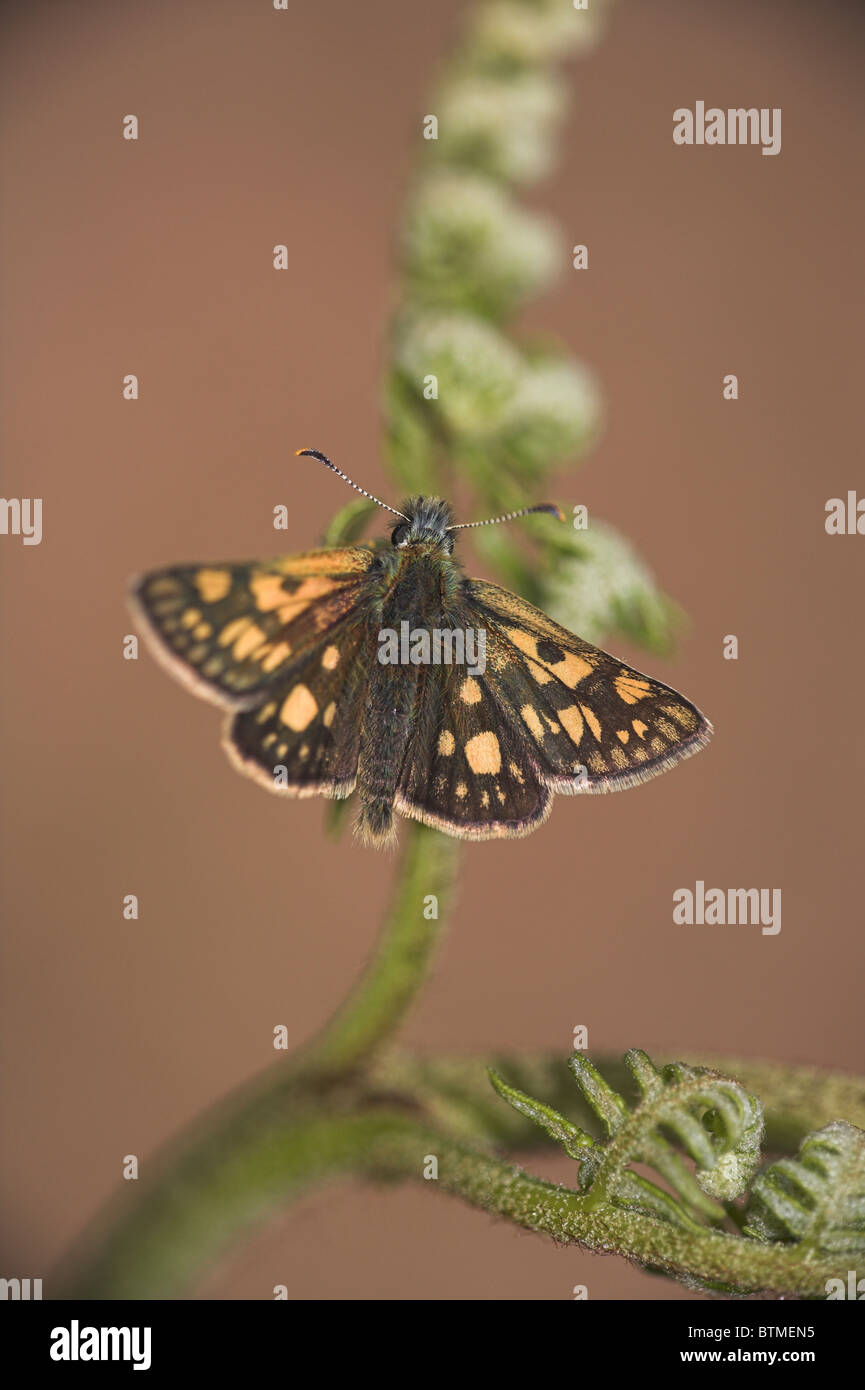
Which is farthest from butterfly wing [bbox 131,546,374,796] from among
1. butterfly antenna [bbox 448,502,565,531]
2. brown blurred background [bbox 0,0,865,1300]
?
brown blurred background [bbox 0,0,865,1300]

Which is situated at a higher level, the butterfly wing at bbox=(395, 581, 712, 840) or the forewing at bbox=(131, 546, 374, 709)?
the forewing at bbox=(131, 546, 374, 709)

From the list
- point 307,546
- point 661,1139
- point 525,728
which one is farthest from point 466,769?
point 307,546

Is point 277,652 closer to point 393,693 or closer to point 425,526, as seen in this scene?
point 393,693

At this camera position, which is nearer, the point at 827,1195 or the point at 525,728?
the point at 827,1195

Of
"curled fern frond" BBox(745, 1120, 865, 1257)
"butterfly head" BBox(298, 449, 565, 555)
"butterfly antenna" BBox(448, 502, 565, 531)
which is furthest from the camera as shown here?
"butterfly head" BBox(298, 449, 565, 555)

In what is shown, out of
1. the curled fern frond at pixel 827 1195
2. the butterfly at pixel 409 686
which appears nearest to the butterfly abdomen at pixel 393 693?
the butterfly at pixel 409 686

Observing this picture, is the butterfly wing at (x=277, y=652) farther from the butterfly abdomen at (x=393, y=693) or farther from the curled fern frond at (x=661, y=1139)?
the curled fern frond at (x=661, y=1139)

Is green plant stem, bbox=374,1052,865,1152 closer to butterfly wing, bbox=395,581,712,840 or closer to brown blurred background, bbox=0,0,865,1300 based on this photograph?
butterfly wing, bbox=395,581,712,840
